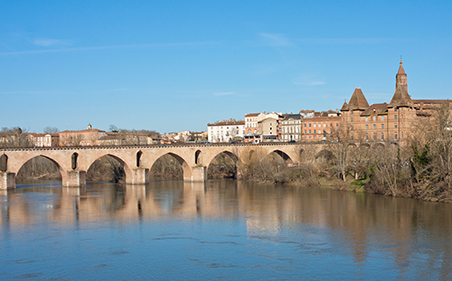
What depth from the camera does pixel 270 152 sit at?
203ft

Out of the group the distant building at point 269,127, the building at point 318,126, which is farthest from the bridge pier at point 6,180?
the distant building at point 269,127


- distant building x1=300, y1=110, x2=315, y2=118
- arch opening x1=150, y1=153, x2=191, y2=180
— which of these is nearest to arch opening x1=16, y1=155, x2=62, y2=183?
arch opening x1=150, y1=153, x2=191, y2=180

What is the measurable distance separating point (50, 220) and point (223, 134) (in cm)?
8211

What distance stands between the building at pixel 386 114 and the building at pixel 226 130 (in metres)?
37.9

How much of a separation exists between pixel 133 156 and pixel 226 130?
2281 inches

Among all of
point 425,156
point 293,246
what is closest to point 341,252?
point 293,246

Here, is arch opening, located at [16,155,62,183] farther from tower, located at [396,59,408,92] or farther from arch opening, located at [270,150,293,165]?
tower, located at [396,59,408,92]

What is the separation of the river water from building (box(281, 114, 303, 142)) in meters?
46.4

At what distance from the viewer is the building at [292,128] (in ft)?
281

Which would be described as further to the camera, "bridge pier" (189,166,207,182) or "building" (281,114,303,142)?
"building" (281,114,303,142)

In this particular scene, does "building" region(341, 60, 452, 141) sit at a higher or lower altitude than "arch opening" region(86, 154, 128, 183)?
higher

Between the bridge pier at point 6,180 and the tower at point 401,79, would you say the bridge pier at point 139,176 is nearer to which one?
the bridge pier at point 6,180

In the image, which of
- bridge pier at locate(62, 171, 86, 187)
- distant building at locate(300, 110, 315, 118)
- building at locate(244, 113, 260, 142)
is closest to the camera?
bridge pier at locate(62, 171, 86, 187)

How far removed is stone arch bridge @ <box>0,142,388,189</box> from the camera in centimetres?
4919
